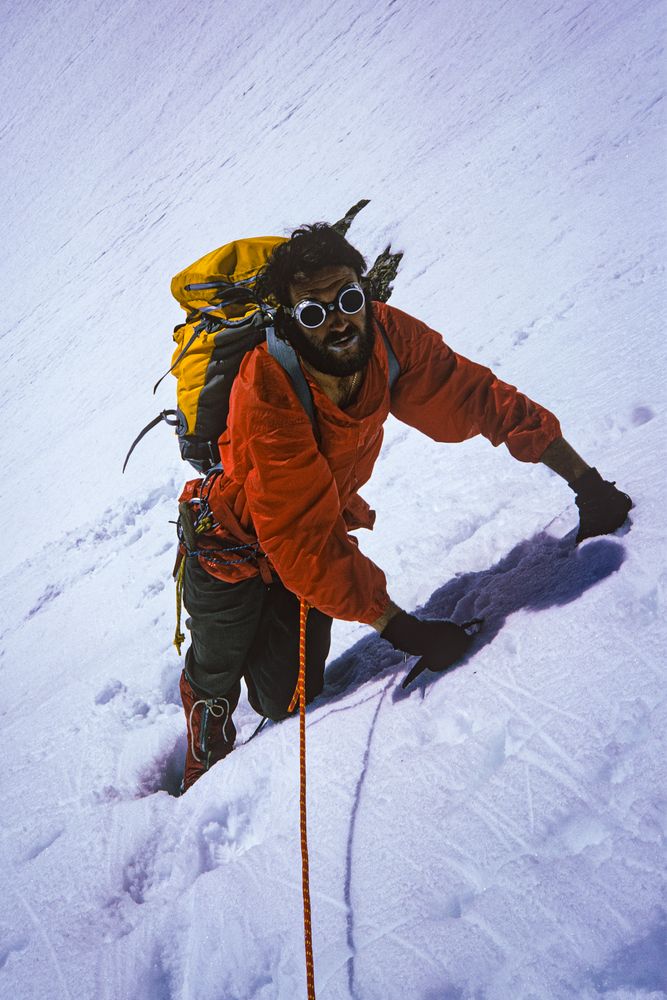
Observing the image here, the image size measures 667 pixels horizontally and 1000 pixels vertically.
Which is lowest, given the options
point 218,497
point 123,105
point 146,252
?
point 218,497

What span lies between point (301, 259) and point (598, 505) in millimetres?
1255

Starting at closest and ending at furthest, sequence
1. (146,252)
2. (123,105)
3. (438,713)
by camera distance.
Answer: (438,713) → (146,252) → (123,105)

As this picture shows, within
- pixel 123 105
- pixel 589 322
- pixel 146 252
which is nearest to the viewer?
pixel 589 322

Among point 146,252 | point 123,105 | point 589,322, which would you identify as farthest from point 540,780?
point 123,105

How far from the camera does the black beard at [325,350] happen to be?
72.4 inches

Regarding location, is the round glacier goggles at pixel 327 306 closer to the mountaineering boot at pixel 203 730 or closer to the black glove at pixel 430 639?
the black glove at pixel 430 639

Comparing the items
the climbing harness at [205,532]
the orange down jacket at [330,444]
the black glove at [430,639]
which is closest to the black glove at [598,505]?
the orange down jacket at [330,444]

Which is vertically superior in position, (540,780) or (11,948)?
(11,948)

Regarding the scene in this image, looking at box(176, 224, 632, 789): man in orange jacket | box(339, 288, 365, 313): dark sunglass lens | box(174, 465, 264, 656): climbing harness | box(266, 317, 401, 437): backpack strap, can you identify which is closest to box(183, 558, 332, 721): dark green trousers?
box(176, 224, 632, 789): man in orange jacket

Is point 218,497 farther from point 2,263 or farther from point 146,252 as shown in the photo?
point 2,263

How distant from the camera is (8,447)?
9.35 m

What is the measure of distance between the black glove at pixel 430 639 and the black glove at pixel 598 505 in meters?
0.55

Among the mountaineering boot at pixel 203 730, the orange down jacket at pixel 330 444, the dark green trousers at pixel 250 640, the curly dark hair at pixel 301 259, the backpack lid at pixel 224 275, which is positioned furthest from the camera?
the mountaineering boot at pixel 203 730

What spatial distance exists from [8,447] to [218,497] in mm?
8585
